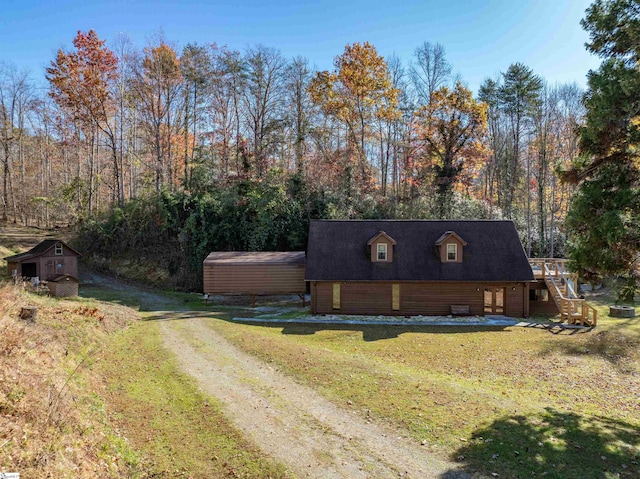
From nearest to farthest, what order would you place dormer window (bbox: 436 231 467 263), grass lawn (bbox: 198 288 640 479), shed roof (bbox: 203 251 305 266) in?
grass lawn (bbox: 198 288 640 479) → dormer window (bbox: 436 231 467 263) → shed roof (bbox: 203 251 305 266)

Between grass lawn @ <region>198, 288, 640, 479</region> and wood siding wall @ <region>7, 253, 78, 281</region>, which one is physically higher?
wood siding wall @ <region>7, 253, 78, 281</region>

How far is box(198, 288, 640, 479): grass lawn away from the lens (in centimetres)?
737

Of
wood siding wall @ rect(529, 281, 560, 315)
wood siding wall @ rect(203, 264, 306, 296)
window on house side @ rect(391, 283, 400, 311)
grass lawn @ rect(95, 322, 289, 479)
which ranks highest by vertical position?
wood siding wall @ rect(203, 264, 306, 296)

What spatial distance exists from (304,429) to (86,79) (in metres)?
33.7

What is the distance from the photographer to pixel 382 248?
22.1 metres

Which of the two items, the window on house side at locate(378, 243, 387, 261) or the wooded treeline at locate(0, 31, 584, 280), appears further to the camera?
the wooded treeline at locate(0, 31, 584, 280)

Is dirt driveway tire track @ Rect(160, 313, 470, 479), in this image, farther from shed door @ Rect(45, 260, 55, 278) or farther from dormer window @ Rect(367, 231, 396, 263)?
shed door @ Rect(45, 260, 55, 278)

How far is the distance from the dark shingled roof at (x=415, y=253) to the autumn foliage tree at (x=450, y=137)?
8600mm

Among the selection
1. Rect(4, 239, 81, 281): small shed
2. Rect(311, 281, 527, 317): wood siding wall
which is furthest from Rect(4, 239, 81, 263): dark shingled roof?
Rect(311, 281, 527, 317): wood siding wall

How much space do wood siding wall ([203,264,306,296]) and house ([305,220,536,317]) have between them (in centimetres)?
202

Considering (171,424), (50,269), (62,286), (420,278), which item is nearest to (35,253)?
Result: (50,269)

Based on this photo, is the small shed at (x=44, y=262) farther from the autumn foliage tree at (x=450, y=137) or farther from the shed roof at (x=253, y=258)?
the autumn foliage tree at (x=450, y=137)

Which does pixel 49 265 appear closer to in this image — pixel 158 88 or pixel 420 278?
pixel 158 88

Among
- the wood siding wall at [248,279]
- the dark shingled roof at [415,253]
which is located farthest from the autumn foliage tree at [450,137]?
the wood siding wall at [248,279]
